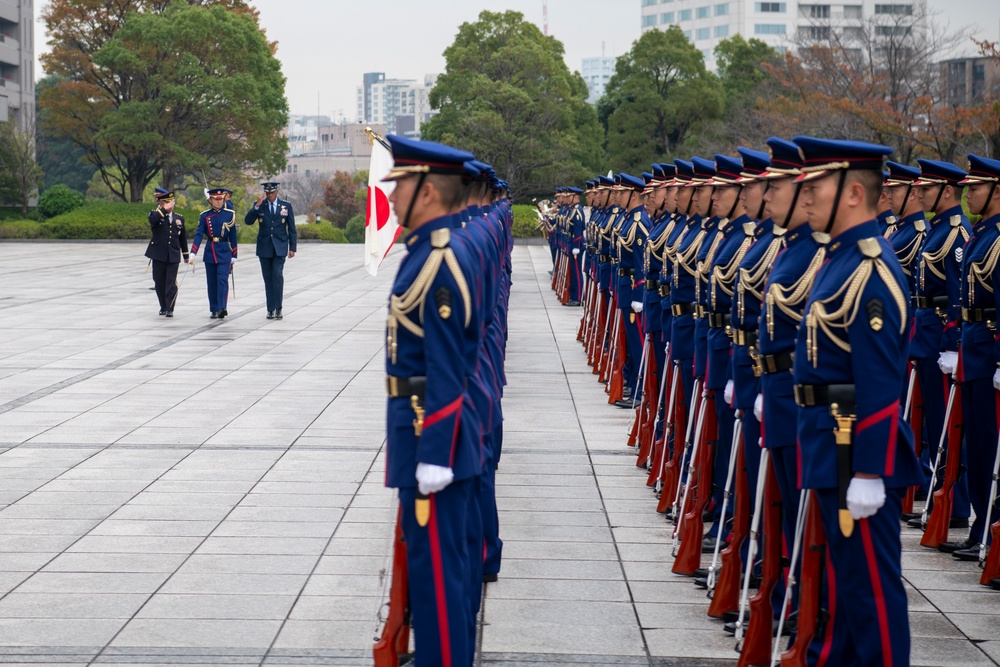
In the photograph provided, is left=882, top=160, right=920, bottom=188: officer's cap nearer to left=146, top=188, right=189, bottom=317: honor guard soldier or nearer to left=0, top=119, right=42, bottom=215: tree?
left=146, top=188, right=189, bottom=317: honor guard soldier

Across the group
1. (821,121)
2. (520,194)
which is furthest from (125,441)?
(520,194)

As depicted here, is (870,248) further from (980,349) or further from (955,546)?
(955,546)

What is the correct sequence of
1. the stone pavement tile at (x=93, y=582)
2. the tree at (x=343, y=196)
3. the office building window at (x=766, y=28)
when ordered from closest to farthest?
the stone pavement tile at (x=93, y=582), the tree at (x=343, y=196), the office building window at (x=766, y=28)

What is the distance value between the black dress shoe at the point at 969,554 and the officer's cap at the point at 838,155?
107 inches

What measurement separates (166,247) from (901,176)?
12.1 metres

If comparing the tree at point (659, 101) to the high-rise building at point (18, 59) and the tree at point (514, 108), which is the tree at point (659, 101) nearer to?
the tree at point (514, 108)

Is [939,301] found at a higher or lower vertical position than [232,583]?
higher

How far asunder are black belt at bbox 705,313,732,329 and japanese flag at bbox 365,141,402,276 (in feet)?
5.26

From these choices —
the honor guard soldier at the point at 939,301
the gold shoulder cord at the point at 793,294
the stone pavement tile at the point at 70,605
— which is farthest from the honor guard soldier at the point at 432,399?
the honor guard soldier at the point at 939,301

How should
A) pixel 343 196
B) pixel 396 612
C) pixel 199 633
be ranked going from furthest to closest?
pixel 343 196 < pixel 199 633 < pixel 396 612

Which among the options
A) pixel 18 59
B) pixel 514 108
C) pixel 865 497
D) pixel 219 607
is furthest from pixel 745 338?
pixel 18 59

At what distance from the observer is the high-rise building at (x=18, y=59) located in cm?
5691

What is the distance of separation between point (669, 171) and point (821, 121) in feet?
72.2

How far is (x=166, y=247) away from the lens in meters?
17.3
